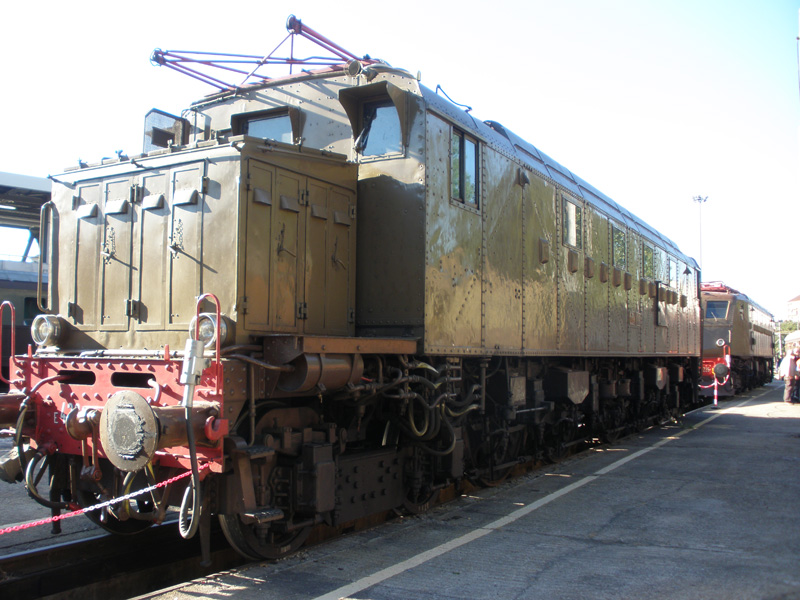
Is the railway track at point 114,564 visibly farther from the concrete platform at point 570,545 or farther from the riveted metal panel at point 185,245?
the riveted metal panel at point 185,245

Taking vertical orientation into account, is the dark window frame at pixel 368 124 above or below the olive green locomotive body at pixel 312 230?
above

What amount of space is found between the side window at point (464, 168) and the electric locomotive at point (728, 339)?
674 inches

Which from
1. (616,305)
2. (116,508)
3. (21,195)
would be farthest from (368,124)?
(21,195)

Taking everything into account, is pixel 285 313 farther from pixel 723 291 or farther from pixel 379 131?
pixel 723 291

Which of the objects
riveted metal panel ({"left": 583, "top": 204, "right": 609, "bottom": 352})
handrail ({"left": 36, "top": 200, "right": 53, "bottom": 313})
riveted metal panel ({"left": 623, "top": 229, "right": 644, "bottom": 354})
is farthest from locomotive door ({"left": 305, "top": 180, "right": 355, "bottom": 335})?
riveted metal panel ({"left": 623, "top": 229, "right": 644, "bottom": 354})

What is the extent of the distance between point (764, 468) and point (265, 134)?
783 centimetres

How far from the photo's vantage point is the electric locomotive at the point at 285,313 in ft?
15.8

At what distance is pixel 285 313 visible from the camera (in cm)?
552

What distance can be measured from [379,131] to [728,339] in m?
23.2

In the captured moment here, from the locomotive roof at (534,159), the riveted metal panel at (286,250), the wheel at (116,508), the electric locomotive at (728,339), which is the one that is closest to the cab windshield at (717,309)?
the electric locomotive at (728,339)

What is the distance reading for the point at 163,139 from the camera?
7.03 m

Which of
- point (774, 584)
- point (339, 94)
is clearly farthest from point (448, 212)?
point (774, 584)

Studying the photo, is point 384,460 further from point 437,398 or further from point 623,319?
point 623,319

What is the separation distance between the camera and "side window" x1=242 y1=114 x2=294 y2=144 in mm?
6742
